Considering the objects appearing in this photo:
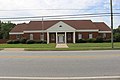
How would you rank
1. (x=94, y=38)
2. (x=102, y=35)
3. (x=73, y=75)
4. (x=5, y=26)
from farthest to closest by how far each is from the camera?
(x=5, y=26) < (x=102, y=35) < (x=94, y=38) < (x=73, y=75)

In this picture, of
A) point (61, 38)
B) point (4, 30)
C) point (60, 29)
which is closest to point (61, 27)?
point (60, 29)

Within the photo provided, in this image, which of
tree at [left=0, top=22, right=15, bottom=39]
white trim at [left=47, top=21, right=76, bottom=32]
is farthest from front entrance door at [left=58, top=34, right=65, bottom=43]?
tree at [left=0, top=22, right=15, bottom=39]

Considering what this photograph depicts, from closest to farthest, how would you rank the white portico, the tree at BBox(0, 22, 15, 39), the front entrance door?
1. the white portico
2. the front entrance door
3. the tree at BBox(0, 22, 15, 39)

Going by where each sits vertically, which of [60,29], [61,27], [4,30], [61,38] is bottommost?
[61,38]

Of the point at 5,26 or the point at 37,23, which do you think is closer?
the point at 37,23

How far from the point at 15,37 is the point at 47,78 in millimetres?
60628

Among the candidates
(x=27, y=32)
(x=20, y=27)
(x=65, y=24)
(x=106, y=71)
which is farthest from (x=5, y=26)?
(x=106, y=71)

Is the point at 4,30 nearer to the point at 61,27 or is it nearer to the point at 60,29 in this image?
the point at 60,29

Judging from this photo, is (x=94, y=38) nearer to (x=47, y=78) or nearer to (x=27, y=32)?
(x=27, y=32)

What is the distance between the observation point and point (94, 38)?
208ft

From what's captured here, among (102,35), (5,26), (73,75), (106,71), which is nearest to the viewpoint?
(73,75)

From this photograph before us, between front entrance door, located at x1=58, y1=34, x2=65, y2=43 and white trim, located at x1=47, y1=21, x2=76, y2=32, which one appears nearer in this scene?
white trim, located at x1=47, y1=21, x2=76, y2=32

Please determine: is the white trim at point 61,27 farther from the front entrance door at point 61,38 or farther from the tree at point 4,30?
the tree at point 4,30

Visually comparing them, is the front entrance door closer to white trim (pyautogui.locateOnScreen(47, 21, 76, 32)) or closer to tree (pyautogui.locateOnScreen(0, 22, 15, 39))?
white trim (pyautogui.locateOnScreen(47, 21, 76, 32))
